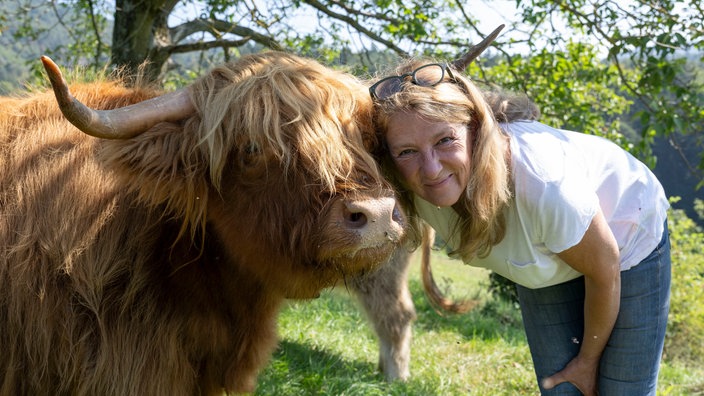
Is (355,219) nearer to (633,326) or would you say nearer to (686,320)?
(633,326)

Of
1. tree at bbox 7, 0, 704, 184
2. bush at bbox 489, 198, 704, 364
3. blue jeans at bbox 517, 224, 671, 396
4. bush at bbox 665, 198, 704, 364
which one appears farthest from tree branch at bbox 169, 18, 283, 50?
bush at bbox 665, 198, 704, 364

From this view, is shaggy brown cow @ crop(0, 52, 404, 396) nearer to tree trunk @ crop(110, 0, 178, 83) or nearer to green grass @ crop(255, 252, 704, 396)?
green grass @ crop(255, 252, 704, 396)

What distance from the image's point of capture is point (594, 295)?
9.66ft

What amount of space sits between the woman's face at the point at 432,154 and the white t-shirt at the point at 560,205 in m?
0.27

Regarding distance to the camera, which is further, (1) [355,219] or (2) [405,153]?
(2) [405,153]

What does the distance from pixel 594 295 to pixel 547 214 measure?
0.52 meters

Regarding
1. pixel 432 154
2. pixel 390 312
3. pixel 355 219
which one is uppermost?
pixel 432 154

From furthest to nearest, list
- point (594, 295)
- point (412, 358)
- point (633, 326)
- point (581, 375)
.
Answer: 1. point (412, 358)
2. point (581, 375)
3. point (633, 326)
4. point (594, 295)

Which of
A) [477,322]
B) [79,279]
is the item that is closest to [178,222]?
[79,279]

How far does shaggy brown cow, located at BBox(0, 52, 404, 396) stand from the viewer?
2500 millimetres

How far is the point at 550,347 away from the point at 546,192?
1053 millimetres

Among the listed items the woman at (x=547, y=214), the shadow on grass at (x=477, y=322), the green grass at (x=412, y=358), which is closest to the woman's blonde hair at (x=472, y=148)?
the woman at (x=547, y=214)

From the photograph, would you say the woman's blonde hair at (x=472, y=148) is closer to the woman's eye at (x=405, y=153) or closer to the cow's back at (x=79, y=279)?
the woman's eye at (x=405, y=153)

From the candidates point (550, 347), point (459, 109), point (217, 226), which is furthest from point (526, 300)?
point (217, 226)
